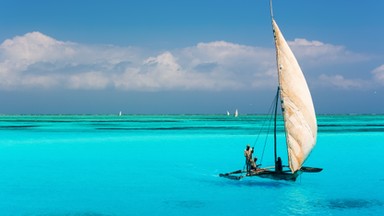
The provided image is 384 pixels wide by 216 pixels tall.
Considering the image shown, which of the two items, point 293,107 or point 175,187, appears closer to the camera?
point 293,107

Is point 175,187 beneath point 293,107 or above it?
beneath

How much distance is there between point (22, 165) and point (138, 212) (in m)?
15.0

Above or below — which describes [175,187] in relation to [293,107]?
below

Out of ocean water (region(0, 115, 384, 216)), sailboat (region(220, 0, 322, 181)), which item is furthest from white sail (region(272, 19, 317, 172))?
ocean water (region(0, 115, 384, 216))

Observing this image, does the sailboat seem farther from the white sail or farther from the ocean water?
the ocean water

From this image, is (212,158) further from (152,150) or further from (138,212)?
(138,212)

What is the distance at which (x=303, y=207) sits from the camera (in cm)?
1650

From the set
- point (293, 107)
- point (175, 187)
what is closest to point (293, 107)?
point (293, 107)

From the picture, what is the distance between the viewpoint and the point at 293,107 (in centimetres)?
1884

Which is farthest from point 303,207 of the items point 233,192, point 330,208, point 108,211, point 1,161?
point 1,161

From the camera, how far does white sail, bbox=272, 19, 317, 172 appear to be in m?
18.8

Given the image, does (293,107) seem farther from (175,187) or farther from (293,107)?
(175,187)

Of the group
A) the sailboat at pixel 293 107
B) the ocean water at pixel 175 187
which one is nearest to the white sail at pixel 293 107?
the sailboat at pixel 293 107

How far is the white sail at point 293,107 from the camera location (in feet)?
61.7
